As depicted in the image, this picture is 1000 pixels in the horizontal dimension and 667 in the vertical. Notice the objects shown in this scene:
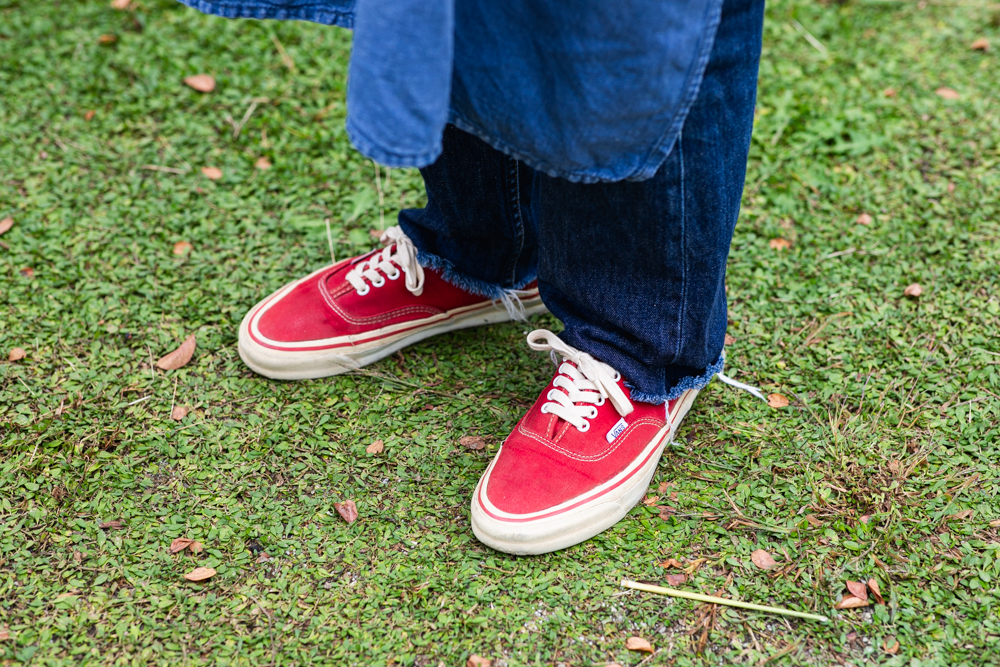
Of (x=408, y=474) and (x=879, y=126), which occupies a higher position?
(x=879, y=126)

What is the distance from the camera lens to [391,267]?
1.92 meters

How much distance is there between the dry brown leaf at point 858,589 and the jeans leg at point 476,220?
0.98 meters

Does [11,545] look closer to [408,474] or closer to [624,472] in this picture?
[408,474]

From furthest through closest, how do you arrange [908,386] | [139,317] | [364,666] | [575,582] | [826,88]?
1. [826,88]
2. [139,317]
3. [908,386]
4. [575,582]
5. [364,666]

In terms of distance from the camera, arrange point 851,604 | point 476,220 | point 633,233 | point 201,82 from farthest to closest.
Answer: point 201,82 < point 476,220 < point 851,604 < point 633,233

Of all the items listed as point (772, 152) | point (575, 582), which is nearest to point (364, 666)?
point (575, 582)

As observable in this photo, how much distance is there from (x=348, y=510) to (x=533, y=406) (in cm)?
45

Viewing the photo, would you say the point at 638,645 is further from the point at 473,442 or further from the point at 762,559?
the point at 473,442

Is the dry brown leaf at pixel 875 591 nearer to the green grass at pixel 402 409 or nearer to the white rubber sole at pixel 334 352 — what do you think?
the green grass at pixel 402 409

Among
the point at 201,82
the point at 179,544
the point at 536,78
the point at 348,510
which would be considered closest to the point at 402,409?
the point at 348,510

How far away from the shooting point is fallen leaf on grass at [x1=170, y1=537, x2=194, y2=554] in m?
1.58

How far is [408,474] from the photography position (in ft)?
5.72

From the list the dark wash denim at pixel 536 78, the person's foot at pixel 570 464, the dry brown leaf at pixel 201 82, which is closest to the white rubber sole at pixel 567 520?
the person's foot at pixel 570 464

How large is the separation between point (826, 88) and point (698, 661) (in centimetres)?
212
